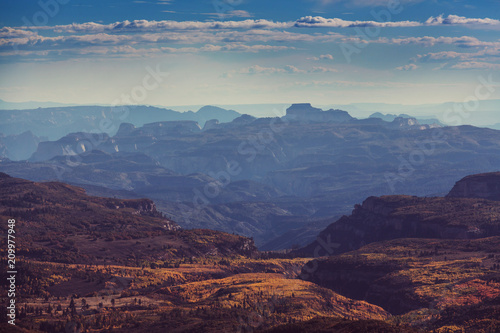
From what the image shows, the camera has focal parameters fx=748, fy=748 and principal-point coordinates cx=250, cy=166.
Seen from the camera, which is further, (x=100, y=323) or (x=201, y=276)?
(x=201, y=276)

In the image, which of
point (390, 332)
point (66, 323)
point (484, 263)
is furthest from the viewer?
point (484, 263)

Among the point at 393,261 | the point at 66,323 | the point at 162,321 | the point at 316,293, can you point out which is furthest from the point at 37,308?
the point at 393,261

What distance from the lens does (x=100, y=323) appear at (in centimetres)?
12631

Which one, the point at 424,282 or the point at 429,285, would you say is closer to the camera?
the point at 429,285

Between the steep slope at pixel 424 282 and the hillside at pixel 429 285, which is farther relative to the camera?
the steep slope at pixel 424 282

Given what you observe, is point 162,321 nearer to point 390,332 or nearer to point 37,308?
point 37,308

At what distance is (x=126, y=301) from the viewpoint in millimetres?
150625

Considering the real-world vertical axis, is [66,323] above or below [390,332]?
below

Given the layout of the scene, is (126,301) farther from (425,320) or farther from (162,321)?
(425,320)

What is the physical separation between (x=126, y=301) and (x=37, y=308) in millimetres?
19730

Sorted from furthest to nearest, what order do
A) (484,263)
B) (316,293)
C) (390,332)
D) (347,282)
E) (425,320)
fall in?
1. (347,282)
2. (484,263)
3. (316,293)
4. (425,320)
5. (390,332)

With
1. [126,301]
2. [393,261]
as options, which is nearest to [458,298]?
[393,261]

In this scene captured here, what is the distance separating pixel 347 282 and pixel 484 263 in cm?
3486

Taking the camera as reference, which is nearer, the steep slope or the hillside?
the hillside
